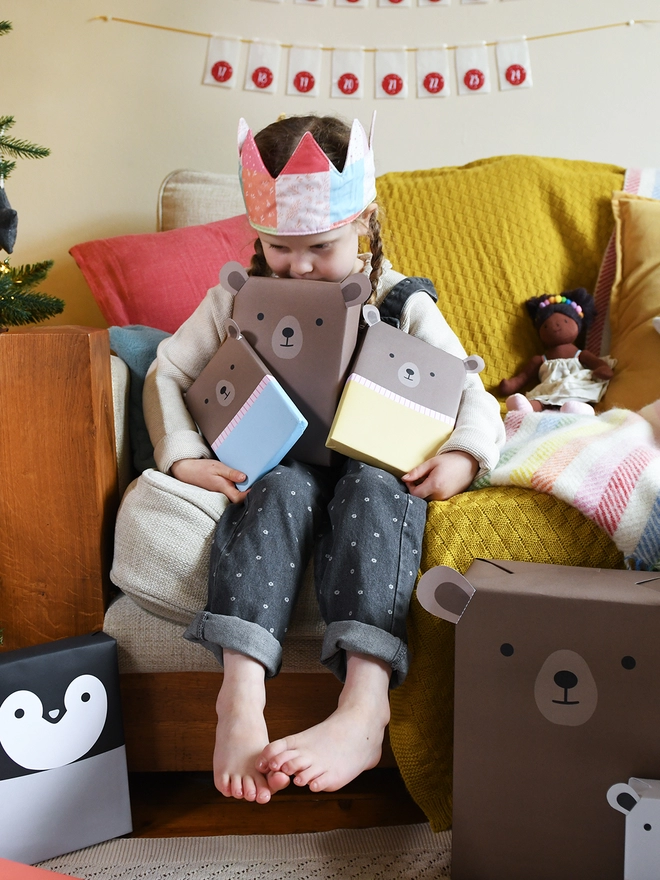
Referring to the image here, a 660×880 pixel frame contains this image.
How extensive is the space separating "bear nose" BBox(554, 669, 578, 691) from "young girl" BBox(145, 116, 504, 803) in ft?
0.56

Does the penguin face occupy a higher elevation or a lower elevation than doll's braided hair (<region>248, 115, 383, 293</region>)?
lower

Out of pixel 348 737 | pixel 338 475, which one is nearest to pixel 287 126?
pixel 338 475

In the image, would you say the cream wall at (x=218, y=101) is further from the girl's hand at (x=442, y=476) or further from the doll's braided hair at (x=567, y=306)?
the girl's hand at (x=442, y=476)

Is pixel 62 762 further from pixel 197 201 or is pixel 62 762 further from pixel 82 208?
pixel 82 208

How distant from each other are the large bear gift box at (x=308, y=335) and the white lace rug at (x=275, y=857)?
468 millimetres

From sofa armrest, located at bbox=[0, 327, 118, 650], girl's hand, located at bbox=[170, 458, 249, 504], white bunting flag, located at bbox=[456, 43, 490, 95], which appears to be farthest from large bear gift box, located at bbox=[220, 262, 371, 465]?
white bunting flag, located at bbox=[456, 43, 490, 95]

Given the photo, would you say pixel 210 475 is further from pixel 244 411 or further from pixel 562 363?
pixel 562 363

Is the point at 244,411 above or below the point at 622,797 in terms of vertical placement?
above

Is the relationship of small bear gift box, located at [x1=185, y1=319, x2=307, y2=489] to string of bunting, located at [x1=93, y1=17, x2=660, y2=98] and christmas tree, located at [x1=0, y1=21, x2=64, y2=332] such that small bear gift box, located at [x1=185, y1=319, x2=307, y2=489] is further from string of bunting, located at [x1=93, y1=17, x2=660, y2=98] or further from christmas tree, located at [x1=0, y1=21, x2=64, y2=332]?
string of bunting, located at [x1=93, y1=17, x2=660, y2=98]

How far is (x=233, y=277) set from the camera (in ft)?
3.44

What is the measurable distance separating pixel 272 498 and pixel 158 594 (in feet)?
0.59

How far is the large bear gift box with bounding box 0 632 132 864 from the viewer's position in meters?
0.83

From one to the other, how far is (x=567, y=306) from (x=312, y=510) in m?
0.75

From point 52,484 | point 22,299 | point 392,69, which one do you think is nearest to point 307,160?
point 22,299
